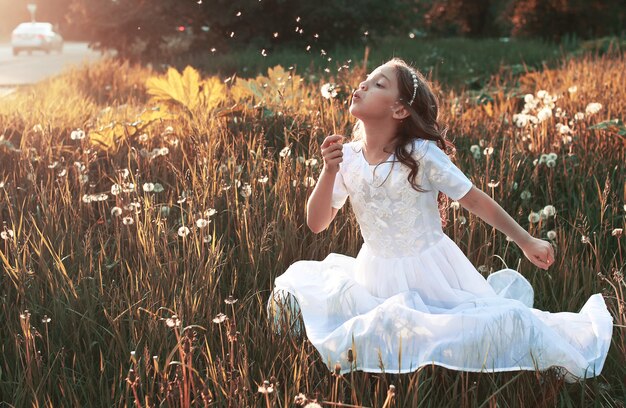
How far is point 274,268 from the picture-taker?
299 cm

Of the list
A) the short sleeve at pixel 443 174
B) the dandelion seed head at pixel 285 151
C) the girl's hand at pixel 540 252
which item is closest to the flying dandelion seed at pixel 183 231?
the dandelion seed head at pixel 285 151

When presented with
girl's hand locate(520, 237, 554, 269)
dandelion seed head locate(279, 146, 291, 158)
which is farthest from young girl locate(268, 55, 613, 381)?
dandelion seed head locate(279, 146, 291, 158)

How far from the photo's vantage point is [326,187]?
2.61m

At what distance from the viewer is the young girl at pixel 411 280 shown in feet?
7.24

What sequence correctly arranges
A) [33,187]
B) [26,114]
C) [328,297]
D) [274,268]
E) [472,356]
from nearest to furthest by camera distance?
[472,356] → [328,297] → [274,268] → [33,187] → [26,114]

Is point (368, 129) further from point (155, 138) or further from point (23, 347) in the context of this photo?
point (155, 138)

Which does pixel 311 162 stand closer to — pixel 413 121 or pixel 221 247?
pixel 221 247

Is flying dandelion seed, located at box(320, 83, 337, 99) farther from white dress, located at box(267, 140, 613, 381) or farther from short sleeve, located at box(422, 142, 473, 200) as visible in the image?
short sleeve, located at box(422, 142, 473, 200)

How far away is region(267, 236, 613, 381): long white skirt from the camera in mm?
2199

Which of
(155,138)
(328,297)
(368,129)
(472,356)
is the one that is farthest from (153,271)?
(155,138)

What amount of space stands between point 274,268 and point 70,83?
7.08 metres

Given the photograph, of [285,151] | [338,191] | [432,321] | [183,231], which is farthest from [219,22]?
[432,321]

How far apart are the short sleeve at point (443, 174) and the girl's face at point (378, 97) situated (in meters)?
0.18

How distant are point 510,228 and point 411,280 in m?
0.36
